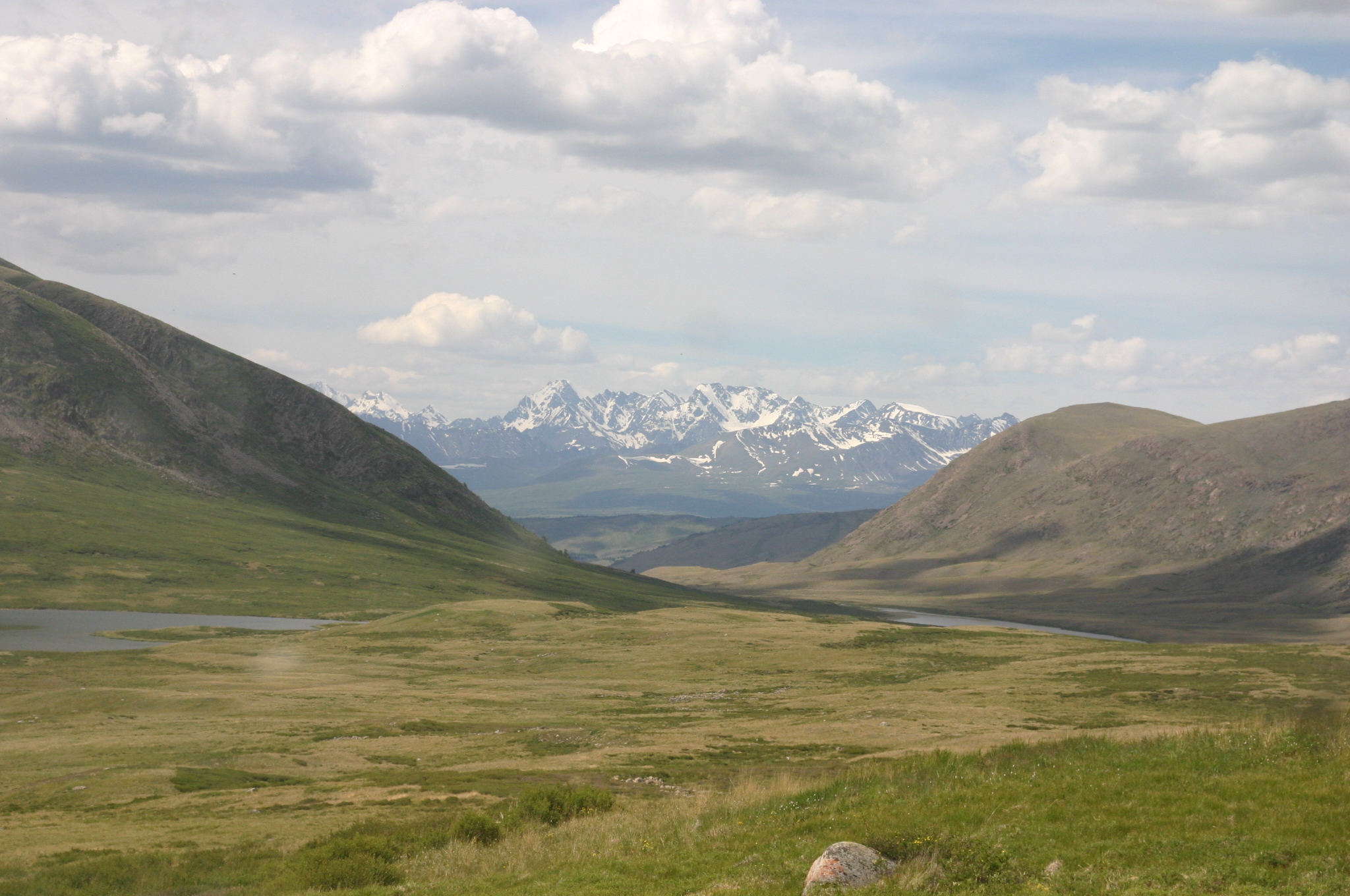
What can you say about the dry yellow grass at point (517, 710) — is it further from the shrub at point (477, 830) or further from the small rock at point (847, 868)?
the small rock at point (847, 868)

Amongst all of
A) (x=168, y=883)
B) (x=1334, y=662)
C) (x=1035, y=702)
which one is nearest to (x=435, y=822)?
(x=168, y=883)

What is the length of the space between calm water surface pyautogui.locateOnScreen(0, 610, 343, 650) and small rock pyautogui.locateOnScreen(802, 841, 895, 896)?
434 ft

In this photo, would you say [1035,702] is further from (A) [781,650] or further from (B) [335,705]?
(B) [335,705]

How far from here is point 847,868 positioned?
23.3 m

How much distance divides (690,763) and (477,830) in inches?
847

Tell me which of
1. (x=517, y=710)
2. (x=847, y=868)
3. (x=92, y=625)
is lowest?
(x=92, y=625)

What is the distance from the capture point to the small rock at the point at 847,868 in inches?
906

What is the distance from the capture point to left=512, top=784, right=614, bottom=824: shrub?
39.2 meters

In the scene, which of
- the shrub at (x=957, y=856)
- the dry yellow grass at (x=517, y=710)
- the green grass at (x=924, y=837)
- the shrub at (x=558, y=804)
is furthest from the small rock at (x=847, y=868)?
the shrub at (x=558, y=804)

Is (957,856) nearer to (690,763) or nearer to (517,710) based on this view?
(690,763)

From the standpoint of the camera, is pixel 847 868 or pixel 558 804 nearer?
pixel 847 868

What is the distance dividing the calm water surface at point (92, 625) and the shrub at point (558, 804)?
369 feet

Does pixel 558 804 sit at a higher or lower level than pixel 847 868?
lower

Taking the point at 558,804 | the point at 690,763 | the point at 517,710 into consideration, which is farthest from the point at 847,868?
the point at 517,710
